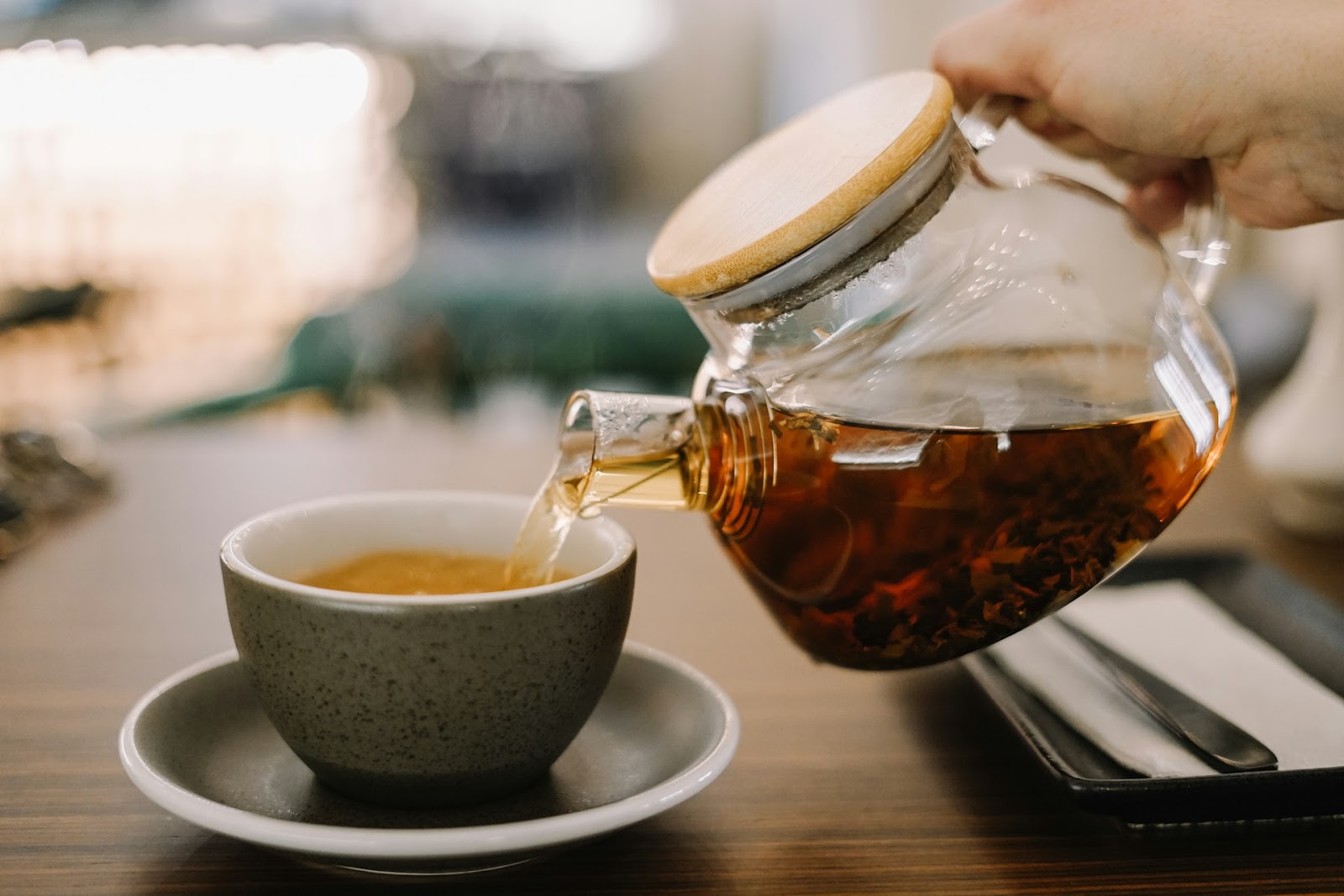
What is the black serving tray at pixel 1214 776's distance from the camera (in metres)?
0.43

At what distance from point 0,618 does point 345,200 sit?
3820 millimetres

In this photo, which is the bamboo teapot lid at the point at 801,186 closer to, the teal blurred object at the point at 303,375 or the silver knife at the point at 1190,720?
the silver knife at the point at 1190,720

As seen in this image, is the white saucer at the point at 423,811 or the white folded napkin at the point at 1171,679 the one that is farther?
the white folded napkin at the point at 1171,679

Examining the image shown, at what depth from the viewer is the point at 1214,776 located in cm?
44

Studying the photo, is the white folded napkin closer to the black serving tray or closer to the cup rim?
the black serving tray

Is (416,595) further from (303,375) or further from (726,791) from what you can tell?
(303,375)

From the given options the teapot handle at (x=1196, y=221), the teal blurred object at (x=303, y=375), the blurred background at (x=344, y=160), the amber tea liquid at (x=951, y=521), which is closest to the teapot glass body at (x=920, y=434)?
the amber tea liquid at (x=951, y=521)

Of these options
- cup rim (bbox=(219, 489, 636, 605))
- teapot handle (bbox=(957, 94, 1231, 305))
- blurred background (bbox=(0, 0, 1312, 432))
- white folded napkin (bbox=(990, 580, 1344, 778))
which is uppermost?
teapot handle (bbox=(957, 94, 1231, 305))

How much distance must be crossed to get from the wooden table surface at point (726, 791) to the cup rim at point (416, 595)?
90 millimetres

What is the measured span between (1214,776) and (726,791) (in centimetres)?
18

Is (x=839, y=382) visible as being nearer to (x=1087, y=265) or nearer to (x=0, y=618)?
(x=1087, y=265)

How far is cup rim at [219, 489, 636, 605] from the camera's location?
402 mm

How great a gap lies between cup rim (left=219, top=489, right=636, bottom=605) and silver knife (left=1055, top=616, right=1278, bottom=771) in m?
0.23

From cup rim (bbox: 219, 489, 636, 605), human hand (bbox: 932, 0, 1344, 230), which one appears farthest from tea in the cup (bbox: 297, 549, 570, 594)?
human hand (bbox: 932, 0, 1344, 230)
